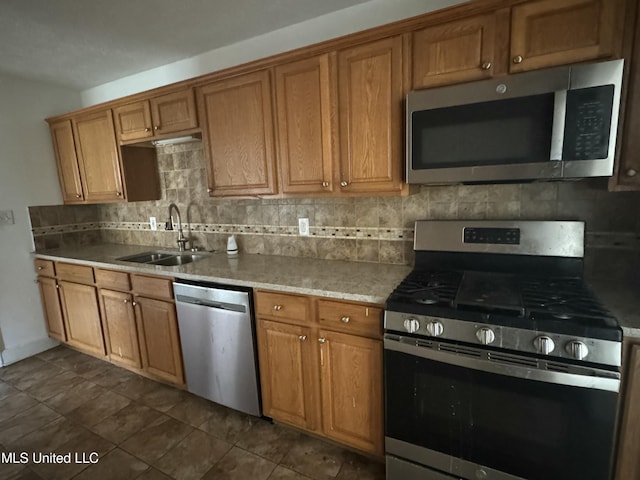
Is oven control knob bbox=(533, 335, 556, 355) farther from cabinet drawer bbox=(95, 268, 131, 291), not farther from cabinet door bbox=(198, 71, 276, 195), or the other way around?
cabinet drawer bbox=(95, 268, 131, 291)

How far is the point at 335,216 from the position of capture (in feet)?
7.14

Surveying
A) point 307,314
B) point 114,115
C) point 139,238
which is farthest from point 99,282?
point 307,314

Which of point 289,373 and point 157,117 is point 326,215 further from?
point 157,117

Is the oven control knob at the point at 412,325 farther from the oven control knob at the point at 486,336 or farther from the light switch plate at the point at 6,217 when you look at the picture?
the light switch plate at the point at 6,217

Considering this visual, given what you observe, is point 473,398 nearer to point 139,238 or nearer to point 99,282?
point 99,282

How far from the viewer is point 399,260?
200cm

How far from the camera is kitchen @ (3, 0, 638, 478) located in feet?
5.05

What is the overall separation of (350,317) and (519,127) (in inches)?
43.7

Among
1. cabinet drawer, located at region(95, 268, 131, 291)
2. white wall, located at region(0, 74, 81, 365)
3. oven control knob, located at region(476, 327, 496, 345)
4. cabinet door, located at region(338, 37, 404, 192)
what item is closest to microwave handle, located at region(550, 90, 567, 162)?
cabinet door, located at region(338, 37, 404, 192)

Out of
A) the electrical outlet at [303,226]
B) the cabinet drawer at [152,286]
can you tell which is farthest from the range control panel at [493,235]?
the cabinet drawer at [152,286]

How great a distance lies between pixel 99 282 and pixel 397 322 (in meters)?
2.45

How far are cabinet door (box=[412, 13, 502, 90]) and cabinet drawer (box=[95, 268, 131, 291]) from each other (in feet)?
7.68

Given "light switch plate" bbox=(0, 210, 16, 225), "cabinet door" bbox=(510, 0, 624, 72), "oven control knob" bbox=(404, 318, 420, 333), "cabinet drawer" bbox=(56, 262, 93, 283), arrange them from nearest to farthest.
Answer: "cabinet door" bbox=(510, 0, 624, 72)
"oven control knob" bbox=(404, 318, 420, 333)
"cabinet drawer" bbox=(56, 262, 93, 283)
"light switch plate" bbox=(0, 210, 16, 225)

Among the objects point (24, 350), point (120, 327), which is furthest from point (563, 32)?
point (24, 350)
